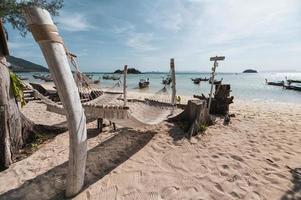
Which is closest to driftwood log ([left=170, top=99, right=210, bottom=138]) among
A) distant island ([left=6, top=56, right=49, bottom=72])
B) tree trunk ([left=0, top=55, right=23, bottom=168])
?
tree trunk ([left=0, top=55, right=23, bottom=168])

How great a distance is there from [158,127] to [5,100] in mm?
3926

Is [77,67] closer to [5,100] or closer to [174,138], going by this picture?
[5,100]

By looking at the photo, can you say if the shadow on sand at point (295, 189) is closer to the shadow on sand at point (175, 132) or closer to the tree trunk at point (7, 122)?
the shadow on sand at point (175, 132)

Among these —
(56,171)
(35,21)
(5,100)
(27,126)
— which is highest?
(35,21)

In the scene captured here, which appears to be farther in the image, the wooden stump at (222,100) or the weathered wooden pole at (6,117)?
the wooden stump at (222,100)

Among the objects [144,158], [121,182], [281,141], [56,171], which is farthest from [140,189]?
[281,141]

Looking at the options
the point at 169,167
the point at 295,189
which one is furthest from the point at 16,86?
the point at 295,189

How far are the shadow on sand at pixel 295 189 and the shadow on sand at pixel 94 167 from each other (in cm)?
285

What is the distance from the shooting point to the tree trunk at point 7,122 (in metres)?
3.98

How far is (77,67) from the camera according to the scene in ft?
13.4

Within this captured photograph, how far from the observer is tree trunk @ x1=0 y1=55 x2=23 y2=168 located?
3.98 metres

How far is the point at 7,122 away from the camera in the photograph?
409 centimetres

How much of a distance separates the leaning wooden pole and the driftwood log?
3.32 meters

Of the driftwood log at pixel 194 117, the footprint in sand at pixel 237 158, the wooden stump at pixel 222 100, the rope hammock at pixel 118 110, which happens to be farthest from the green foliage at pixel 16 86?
the wooden stump at pixel 222 100
